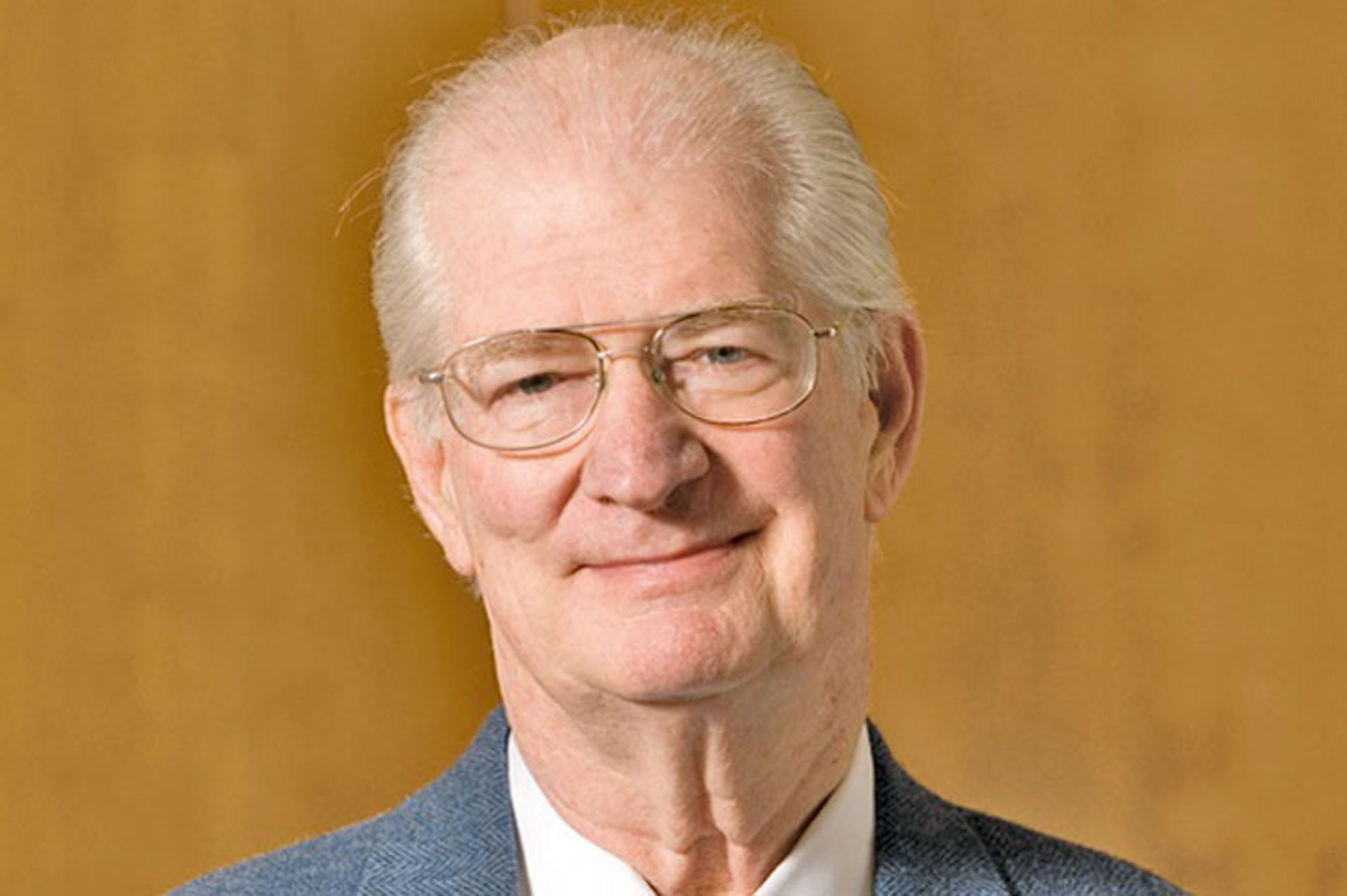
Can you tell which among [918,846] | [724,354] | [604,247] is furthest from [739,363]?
[918,846]

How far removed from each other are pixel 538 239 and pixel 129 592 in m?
1.04

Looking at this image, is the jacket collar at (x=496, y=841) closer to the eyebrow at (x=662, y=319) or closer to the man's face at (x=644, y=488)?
the man's face at (x=644, y=488)

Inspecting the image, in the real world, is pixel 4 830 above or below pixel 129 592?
below

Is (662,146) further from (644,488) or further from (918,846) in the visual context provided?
(918,846)

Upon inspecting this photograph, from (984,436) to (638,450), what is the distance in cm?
147

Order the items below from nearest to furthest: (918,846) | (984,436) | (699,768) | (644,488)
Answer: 1. (644,488)
2. (699,768)
3. (918,846)
4. (984,436)

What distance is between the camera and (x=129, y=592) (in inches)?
109

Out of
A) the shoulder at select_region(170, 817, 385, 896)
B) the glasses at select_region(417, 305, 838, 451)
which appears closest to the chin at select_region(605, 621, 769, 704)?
the glasses at select_region(417, 305, 838, 451)

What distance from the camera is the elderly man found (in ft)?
6.02

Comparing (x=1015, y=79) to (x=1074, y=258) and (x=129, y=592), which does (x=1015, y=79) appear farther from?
(x=129, y=592)

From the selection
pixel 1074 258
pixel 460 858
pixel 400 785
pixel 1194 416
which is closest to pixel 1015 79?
pixel 1074 258

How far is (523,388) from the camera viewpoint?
1.86 metres

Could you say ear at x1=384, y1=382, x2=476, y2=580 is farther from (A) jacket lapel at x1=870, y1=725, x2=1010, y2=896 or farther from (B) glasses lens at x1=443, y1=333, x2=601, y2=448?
(A) jacket lapel at x1=870, y1=725, x2=1010, y2=896

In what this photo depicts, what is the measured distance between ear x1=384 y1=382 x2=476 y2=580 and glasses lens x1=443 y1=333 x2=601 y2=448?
8 centimetres
